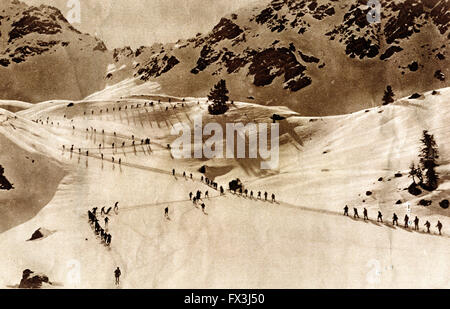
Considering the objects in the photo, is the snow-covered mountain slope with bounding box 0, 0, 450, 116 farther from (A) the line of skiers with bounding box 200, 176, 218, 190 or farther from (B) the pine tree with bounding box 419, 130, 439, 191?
(B) the pine tree with bounding box 419, 130, 439, 191

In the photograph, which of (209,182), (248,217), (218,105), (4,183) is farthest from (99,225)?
(218,105)

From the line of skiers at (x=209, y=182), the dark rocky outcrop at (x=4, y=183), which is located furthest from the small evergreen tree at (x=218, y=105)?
the dark rocky outcrop at (x=4, y=183)

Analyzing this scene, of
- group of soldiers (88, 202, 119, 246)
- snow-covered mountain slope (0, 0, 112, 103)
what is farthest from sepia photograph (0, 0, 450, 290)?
snow-covered mountain slope (0, 0, 112, 103)

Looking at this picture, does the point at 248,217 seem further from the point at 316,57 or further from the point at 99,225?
the point at 316,57

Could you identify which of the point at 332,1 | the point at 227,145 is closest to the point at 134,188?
the point at 227,145

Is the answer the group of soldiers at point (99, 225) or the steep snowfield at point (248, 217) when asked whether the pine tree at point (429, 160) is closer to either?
the steep snowfield at point (248, 217)
